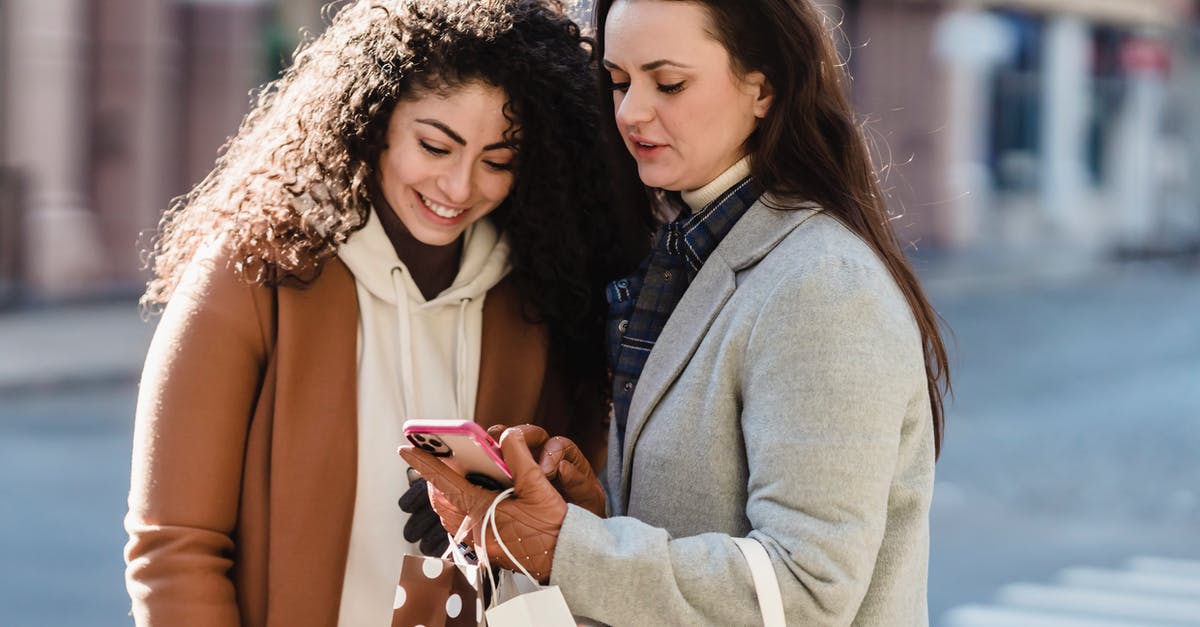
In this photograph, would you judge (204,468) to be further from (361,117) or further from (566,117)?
(566,117)

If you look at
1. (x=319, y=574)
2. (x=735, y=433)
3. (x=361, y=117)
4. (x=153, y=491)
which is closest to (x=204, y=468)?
(x=153, y=491)

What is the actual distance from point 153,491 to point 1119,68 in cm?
3640

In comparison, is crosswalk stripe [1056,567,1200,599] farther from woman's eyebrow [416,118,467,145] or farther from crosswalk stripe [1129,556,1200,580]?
woman's eyebrow [416,118,467,145]

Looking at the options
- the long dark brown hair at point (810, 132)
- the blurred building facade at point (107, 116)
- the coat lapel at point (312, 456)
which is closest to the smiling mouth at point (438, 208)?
the coat lapel at point (312, 456)

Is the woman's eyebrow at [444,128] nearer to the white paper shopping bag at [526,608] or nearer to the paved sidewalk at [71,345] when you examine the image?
→ the white paper shopping bag at [526,608]

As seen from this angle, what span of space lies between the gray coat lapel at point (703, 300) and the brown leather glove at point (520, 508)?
247 millimetres

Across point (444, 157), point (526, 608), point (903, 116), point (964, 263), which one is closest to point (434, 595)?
point (526, 608)

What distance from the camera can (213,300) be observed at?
255 cm

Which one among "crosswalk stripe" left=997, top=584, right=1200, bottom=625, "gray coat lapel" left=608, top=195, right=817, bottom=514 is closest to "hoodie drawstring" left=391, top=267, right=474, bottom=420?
"gray coat lapel" left=608, top=195, right=817, bottom=514

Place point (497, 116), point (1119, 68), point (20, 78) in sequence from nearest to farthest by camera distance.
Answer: point (497, 116) < point (20, 78) < point (1119, 68)

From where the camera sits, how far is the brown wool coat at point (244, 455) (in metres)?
2.48

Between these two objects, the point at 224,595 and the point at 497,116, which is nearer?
the point at 224,595

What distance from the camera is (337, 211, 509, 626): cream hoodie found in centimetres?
267

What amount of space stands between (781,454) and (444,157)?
0.94 m
